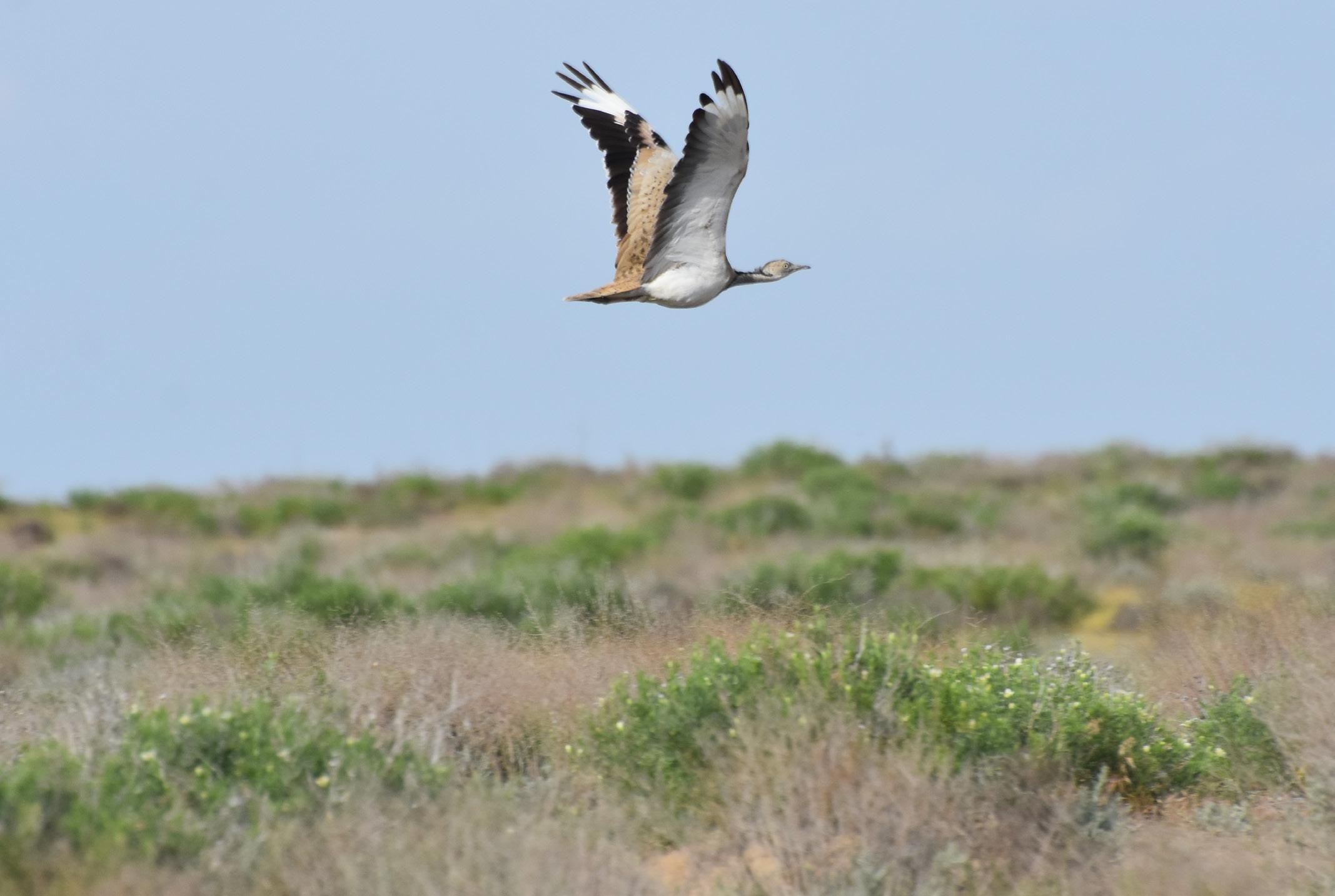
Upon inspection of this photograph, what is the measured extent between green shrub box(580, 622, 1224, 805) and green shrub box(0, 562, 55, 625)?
1405cm

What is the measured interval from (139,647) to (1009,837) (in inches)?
Answer: 307

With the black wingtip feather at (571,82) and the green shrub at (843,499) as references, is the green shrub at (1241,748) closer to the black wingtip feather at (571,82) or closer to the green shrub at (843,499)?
the black wingtip feather at (571,82)

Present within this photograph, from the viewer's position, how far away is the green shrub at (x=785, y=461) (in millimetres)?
35750

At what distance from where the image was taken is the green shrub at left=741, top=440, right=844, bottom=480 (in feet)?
117

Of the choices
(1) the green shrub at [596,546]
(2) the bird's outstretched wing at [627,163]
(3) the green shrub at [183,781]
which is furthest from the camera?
(1) the green shrub at [596,546]

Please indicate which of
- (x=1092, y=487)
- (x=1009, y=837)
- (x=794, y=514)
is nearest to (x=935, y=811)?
(x=1009, y=837)

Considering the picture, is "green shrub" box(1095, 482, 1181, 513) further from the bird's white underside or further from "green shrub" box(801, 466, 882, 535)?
the bird's white underside

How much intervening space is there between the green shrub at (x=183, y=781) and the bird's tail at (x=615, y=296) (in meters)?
4.18

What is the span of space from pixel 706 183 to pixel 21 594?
13.1 meters

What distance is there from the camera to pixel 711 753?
549 centimetres

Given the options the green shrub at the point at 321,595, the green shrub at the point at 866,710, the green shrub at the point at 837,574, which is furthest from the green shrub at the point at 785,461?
the green shrub at the point at 866,710

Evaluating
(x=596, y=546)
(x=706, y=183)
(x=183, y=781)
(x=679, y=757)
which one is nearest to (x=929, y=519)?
(x=596, y=546)

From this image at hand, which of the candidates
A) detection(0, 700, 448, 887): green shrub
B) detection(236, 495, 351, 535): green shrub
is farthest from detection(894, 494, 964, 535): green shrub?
detection(0, 700, 448, 887): green shrub

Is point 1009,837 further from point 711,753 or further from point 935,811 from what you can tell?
point 711,753
